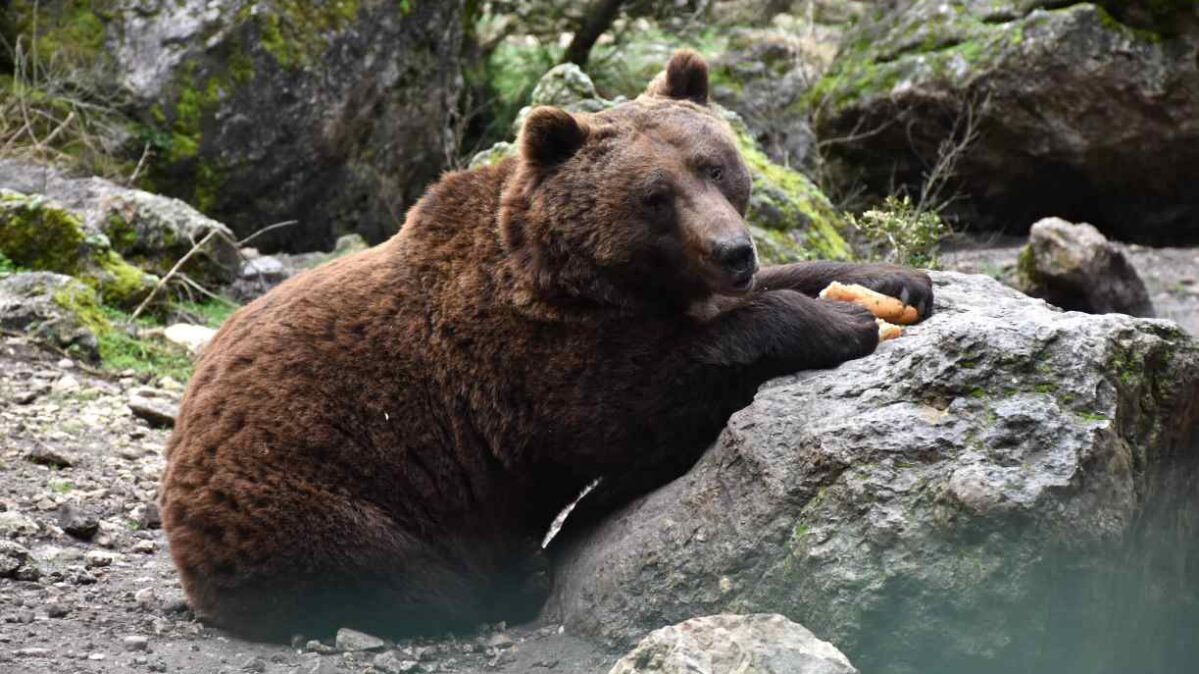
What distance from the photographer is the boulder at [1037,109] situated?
13.1 metres

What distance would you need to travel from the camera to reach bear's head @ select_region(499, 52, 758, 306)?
223 inches

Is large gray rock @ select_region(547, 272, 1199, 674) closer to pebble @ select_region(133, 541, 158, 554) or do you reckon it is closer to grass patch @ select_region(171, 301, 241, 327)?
pebble @ select_region(133, 541, 158, 554)

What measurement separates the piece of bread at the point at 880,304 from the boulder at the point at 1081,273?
5786 mm

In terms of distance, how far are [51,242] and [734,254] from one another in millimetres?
6614

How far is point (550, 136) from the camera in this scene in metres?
5.86

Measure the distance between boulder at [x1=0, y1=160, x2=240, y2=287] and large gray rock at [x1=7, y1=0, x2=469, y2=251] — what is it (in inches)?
48.3

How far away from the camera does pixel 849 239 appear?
11273mm

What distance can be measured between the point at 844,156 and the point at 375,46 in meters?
4.74

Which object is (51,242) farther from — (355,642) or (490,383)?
(355,642)

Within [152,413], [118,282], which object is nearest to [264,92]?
[118,282]

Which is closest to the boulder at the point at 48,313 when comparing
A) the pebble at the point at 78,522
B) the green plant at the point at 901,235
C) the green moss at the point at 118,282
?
the green moss at the point at 118,282

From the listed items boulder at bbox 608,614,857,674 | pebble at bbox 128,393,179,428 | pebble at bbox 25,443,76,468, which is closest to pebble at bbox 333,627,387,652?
boulder at bbox 608,614,857,674

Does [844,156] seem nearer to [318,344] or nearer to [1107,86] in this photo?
[1107,86]

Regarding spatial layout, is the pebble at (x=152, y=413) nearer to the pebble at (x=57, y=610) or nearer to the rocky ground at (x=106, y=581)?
the rocky ground at (x=106, y=581)
